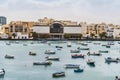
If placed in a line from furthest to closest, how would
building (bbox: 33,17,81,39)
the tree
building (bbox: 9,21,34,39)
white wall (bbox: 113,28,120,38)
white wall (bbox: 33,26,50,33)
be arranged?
white wall (bbox: 113,28,120,38)
the tree
white wall (bbox: 33,26,50,33)
building (bbox: 33,17,81,39)
building (bbox: 9,21,34,39)

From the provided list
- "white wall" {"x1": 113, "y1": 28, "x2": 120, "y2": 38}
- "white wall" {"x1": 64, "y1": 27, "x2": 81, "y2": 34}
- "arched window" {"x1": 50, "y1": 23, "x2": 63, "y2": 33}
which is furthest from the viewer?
"white wall" {"x1": 113, "y1": 28, "x2": 120, "y2": 38}

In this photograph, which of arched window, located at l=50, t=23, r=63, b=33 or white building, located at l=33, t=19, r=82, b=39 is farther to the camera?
white building, located at l=33, t=19, r=82, b=39

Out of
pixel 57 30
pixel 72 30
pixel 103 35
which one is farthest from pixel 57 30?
pixel 103 35

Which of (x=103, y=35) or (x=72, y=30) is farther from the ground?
(x=72, y=30)

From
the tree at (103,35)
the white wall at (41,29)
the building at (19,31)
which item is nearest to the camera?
the building at (19,31)

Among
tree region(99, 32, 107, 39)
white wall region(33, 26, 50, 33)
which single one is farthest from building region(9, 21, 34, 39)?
tree region(99, 32, 107, 39)

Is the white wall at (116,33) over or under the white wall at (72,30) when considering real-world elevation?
under

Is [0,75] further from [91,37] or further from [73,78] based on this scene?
[91,37]

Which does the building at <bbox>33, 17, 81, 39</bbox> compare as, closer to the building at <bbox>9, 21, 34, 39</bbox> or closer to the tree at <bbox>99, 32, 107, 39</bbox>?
the building at <bbox>9, 21, 34, 39</bbox>

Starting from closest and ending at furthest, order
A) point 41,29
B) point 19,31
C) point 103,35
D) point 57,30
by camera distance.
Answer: point 57,30
point 41,29
point 19,31
point 103,35

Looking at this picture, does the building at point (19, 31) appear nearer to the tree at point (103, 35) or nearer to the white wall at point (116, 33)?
the tree at point (103, 35)

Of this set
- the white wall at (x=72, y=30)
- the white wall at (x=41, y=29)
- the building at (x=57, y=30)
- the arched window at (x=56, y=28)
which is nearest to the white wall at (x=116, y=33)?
the building at (x=57, y=30)

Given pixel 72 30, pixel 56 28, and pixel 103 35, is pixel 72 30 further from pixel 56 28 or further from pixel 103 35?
pixel 103 35

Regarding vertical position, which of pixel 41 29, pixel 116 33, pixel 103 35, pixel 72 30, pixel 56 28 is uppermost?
pixel 56 28
